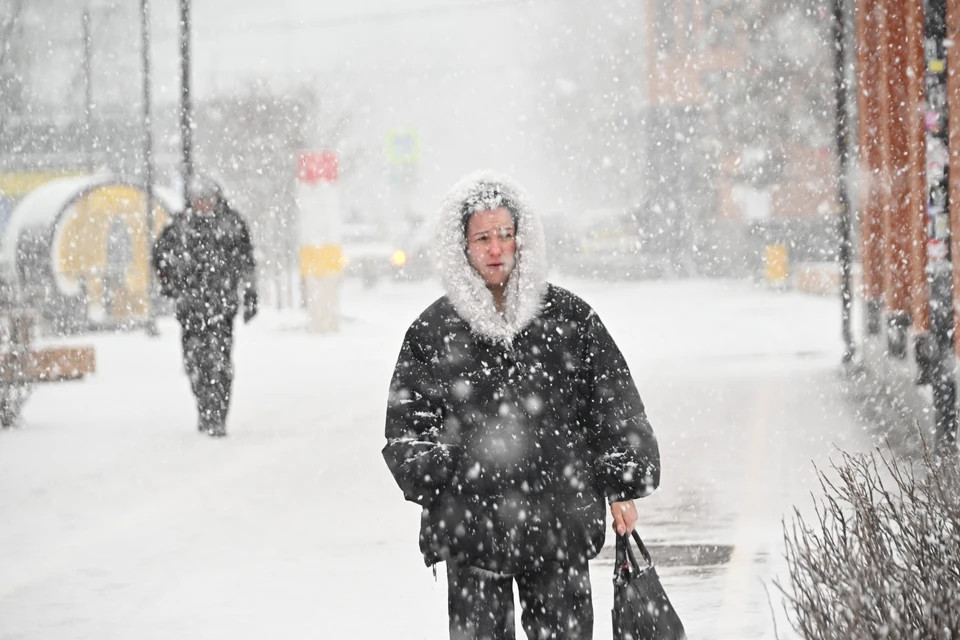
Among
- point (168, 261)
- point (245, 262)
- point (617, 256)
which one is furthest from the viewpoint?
point (617, 256)

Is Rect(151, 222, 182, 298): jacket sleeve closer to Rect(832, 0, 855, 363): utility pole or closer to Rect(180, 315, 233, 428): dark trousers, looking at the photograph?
Rect(180, 315, 233, 428): dark trousers

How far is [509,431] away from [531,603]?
1.54 ft

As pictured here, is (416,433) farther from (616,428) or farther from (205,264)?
(205,264)

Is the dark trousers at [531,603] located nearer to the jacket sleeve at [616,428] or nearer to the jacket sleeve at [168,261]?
the jacket sleeve at [616,428]

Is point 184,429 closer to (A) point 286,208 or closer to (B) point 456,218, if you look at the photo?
(B) point 456,218

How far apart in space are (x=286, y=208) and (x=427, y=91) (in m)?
68.8

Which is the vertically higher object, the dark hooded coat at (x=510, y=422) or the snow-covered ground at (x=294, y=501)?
the dark hooded coat at (x=510, y=422)

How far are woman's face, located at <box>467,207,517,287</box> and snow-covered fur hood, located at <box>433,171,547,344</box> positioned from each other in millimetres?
20

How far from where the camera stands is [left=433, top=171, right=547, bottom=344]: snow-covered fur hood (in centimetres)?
351

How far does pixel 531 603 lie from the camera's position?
3564mm

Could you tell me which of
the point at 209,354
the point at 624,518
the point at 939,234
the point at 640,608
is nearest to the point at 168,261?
the point at 209,354

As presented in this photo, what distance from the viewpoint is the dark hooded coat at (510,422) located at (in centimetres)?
346

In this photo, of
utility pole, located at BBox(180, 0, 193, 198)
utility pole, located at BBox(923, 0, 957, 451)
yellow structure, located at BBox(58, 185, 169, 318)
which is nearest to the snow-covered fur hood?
utility pole, located at BBox(923, 0, 957, 451)

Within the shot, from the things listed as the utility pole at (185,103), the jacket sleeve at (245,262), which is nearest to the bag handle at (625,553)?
the jacket sleeve at (245,262)
